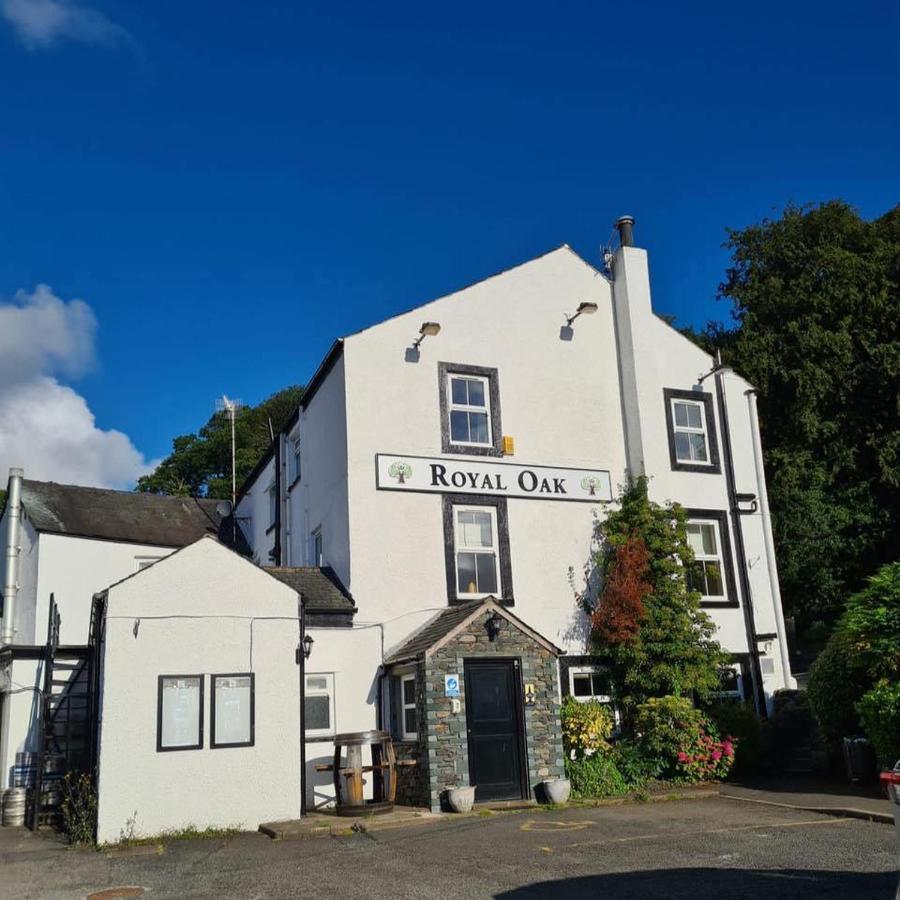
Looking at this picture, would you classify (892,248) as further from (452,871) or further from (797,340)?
(452,871)

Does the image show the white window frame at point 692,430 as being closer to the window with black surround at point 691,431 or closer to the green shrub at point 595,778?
the window with black surround at point 691,431

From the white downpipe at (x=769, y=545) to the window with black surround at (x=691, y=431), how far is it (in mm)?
1108

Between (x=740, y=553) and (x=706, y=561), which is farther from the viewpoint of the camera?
(x=740, y=553)

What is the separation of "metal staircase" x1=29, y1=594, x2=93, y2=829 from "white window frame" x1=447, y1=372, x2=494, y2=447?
8.15 metres

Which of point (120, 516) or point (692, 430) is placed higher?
point (692, 430)

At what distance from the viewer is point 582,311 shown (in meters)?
21.0

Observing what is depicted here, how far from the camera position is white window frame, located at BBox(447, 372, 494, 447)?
64.0 ft

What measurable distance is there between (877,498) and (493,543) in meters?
14.3

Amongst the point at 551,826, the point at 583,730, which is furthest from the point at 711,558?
the point at 551,826

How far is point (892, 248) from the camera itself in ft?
94.7

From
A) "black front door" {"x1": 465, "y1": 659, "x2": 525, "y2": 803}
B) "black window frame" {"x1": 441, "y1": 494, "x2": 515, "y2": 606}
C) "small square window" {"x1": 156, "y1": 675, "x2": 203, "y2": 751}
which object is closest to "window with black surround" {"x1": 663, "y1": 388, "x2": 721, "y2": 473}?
"black window frame" {"x1": 441, "y1": 494, "x2": 515, "y2": 606}

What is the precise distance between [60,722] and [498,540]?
9.16m

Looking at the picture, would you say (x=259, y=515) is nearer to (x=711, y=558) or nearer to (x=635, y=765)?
(x=711, y=558)

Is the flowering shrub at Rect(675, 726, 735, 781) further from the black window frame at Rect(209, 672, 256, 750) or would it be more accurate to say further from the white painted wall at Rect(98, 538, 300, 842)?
the black window frame at Rect(209, 672, 256, 750)
